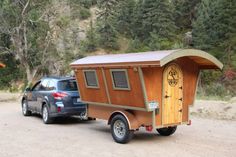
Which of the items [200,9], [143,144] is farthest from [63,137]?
[200,9]

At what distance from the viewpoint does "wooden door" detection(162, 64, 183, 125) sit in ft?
36.1

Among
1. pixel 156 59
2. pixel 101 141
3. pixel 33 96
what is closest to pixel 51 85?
pixel 33 96

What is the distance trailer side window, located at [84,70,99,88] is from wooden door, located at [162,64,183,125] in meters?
2.33

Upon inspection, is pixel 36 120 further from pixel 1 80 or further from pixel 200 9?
pixel 200 9

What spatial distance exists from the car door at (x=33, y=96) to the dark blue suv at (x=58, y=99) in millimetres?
304

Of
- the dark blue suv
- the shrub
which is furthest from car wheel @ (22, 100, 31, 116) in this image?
the shrub

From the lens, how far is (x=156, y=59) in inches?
390

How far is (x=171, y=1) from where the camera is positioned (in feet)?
200

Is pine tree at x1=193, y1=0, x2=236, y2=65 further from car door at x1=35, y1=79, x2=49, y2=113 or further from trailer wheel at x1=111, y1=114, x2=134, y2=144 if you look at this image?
trailer wheel at x1=111, y1=114, x2=134, y2=144

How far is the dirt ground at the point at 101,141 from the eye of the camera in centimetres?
998

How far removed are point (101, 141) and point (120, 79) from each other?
6.09ft

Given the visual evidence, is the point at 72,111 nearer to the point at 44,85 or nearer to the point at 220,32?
the point at 44,85

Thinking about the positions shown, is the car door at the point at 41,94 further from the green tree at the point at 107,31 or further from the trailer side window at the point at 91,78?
the green tree at the point at 107,31

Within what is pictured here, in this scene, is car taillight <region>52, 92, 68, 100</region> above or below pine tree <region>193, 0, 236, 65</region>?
above
